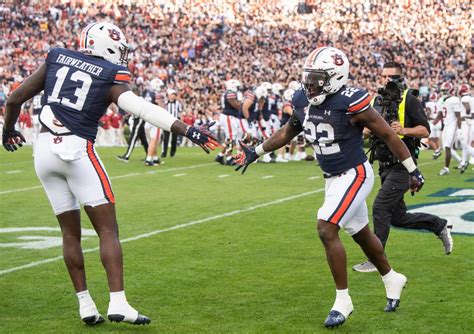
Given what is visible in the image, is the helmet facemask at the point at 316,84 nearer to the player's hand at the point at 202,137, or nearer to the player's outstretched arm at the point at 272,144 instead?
the player's outstretched arm at the point at 272,144

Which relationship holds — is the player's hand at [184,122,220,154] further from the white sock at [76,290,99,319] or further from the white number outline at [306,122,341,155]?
the white sock at [76,290,99,319]

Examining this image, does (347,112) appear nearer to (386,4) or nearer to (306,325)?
(306,325)

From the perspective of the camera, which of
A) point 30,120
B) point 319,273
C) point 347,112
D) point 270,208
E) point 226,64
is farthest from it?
point 226,64

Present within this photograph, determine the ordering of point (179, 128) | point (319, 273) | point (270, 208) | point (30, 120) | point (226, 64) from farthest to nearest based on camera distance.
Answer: point (226, 64)
point (30, 120)
point (270, 208)
point (319, 273)
point (179, 128)

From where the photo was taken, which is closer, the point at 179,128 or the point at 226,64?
the point at 179,128

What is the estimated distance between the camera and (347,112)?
19.3ft

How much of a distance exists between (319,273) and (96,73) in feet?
9.26

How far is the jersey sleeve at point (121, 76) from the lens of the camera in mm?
5613

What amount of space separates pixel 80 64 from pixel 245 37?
35.7m

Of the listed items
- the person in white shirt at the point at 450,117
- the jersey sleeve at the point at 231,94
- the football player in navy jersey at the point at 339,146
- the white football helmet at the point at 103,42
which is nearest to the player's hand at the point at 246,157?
the football player in navy jersey at the point at 339,146

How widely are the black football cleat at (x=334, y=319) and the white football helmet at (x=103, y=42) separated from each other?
2.01m

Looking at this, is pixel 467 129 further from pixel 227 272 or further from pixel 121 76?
pixel 121 76

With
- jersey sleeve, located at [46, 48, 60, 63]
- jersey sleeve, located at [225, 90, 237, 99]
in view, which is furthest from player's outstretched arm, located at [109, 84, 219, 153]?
jersey sleeve, located at [225, 90, 237, 99]

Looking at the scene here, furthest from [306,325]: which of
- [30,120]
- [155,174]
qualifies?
[30,120]
